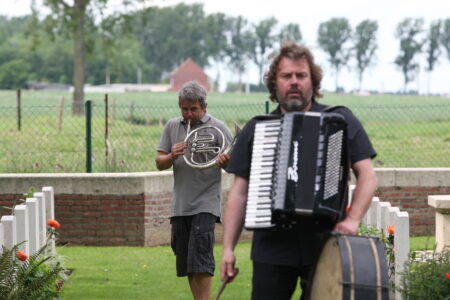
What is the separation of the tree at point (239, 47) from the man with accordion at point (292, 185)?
4135 inches

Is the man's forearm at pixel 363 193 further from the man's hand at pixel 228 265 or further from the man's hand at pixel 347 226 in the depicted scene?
the man's hand at pixel 228 265

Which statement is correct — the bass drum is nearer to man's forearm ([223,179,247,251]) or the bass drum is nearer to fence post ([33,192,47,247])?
man's forearm ([223,179,247,251])

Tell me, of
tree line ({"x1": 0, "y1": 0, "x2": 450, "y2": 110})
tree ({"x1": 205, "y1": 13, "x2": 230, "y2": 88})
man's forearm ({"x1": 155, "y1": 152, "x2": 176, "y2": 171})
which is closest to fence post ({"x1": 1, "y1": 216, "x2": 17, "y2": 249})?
man's forearm ({"x1": 155, "y1": 152, "x2": 176, "y2": 171})

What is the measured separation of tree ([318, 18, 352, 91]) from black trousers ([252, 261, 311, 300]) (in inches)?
3746

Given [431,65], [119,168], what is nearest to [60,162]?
[119,168]

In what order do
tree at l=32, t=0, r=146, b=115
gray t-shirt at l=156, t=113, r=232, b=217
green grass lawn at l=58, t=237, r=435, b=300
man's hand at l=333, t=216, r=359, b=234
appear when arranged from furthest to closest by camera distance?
tree at l=32, t=0, r=146, b=115, green grass lawn at l=58, t=237, r=435, b=300, gray t-shirt at l=156, t=113, r=232, b=217, man's hand at l=333, t=216, r=359, b=234

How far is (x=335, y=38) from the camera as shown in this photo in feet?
349

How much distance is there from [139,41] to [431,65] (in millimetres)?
55104

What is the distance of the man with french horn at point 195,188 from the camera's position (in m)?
7.35

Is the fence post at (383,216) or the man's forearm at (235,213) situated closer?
the man's forearm at (235,213)

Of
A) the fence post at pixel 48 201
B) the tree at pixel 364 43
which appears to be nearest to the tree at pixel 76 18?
the fence post at pixel 48 201

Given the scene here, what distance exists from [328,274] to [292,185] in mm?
452

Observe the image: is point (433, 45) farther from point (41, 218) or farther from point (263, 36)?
point (41, 218)

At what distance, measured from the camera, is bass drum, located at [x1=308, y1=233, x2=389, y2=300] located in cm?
449
